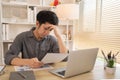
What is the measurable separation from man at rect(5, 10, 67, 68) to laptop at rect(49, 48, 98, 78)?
53 cm

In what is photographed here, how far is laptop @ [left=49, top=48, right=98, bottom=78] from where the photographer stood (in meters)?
1.09

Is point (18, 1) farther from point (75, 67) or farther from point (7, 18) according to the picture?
point (75, 67)

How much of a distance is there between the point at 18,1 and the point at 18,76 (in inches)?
75.9

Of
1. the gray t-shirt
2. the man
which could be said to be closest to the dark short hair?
the man

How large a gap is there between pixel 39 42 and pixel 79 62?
0.75 meters

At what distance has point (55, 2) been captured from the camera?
285 centimetres

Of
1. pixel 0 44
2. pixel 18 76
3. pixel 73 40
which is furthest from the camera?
pixel 73 40

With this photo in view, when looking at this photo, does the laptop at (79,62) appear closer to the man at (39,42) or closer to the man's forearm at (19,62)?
the man's forearm at (19,62)

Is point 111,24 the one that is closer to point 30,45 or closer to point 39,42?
point 39,42

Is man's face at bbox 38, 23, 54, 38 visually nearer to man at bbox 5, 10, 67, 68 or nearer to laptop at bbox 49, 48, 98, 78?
man at bbox 5, 10, 67, 68

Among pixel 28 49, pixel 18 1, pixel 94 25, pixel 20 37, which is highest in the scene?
pixel 18 1

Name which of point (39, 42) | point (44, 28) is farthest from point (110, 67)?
point (39, 42)

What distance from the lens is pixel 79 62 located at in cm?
116

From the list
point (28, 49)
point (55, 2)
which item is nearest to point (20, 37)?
point (28, 49)
